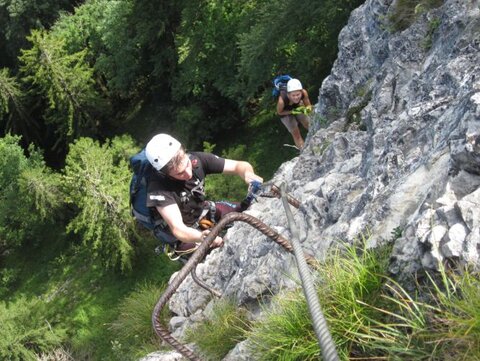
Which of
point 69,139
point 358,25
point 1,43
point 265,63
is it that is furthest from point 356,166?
point 1,43

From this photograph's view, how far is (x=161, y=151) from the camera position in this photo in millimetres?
5031

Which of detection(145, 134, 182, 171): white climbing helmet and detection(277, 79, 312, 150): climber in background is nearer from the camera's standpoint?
detection(145, 134, 182, 171): white climbing helmet

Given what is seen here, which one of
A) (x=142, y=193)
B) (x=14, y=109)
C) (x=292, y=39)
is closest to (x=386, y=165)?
(x=142, y=193)

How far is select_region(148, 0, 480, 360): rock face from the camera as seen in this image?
9.76 feet

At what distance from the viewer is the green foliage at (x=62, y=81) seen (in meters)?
21.4

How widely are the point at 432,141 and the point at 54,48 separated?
68.4ft

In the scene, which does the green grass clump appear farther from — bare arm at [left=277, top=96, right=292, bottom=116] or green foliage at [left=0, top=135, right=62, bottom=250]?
green foliage at [left=0, top=135, right=62, bottom=250]

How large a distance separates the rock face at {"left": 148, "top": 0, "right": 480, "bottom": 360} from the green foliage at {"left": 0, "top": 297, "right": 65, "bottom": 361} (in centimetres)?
1282

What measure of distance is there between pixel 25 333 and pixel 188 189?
14.4 metres

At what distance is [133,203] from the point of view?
5.71 metres

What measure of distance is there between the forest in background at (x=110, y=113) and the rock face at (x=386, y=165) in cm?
583

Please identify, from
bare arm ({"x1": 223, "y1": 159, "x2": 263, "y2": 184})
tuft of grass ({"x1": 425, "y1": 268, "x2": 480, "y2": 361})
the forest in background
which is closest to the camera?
tuft of grass ({"x1": 425, "y1": 268, "x2": 480, "y2": 361})

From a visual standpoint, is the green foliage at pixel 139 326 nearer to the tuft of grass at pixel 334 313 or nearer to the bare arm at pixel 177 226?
the bare arm at pixel 177 226

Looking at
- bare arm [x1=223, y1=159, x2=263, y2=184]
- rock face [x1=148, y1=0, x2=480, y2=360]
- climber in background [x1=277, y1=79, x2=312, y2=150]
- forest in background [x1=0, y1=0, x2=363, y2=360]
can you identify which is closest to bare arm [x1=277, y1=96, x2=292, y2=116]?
climber in background [x1=277, y1=79, x2=312, y2=150]
